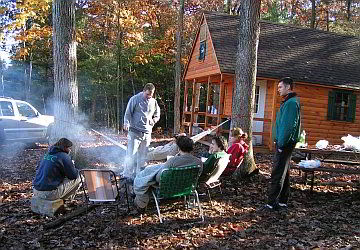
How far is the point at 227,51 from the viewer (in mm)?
14703

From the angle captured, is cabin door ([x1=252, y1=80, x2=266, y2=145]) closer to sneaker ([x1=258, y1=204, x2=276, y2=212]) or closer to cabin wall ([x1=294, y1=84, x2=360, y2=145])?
cabin wall ([x1=294, y1=84, x2=360, y2=145])

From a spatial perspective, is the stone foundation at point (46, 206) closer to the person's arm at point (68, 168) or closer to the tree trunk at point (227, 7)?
the person's arm at point (68, 168)

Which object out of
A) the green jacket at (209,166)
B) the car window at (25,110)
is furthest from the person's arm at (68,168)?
the car window at (25,110)

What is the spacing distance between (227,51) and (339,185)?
8.12 meters

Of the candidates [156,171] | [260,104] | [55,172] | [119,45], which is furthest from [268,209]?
[119,45]

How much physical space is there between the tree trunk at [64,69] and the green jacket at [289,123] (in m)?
4.69

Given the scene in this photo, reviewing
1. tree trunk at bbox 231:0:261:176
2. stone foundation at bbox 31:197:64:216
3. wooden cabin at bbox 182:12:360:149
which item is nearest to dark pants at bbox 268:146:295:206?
tree trunk at bbox 231:0:261:176

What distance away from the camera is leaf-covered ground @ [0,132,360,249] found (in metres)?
4.68

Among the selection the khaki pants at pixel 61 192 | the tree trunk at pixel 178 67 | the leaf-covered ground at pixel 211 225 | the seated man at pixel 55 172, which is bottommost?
the leaf-covered ground at pixel 211 225

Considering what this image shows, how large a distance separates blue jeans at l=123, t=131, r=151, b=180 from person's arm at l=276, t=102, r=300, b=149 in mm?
3170

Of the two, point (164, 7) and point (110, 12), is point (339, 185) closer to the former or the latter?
point (110, 12)

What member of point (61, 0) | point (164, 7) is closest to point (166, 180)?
point (61, 0)

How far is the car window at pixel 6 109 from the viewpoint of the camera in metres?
13.0

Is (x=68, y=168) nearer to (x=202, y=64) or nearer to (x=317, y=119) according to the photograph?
(x=202, y=64)
